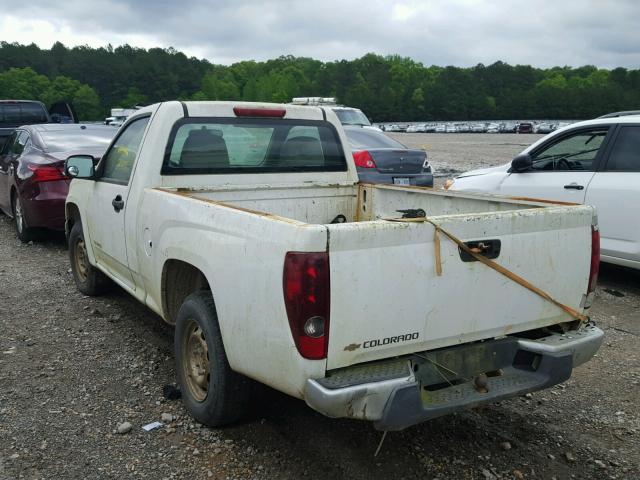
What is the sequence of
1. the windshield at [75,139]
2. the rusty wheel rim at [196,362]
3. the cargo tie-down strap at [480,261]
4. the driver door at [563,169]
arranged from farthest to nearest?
1. the windshield at [75,139]
2. the driver door at [563,169]
3. the rusty wheel rim at [196,362]
4. the cargo tie-down strap at [480,261]

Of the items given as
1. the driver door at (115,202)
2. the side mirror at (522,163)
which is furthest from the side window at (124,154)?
the side mirror at (522,163)

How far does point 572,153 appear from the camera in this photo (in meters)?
6.96

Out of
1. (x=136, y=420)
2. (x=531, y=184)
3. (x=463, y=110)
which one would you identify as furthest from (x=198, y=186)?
(x=463, y=110)

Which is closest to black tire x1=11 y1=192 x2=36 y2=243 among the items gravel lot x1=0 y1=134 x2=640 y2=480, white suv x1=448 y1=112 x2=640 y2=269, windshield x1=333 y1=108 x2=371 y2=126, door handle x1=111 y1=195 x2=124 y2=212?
gravel lot x1=0 y1=134 x2=640 y2=480

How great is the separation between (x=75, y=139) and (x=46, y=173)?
3.15 feet

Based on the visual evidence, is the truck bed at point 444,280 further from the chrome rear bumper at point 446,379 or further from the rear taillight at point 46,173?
the rear taillight at point 46,173

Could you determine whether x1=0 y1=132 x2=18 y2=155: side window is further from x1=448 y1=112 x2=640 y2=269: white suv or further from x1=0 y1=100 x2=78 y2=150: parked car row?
x1=448 y1=112 x2=640 y2=269: white suv

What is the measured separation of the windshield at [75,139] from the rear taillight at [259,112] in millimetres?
4523

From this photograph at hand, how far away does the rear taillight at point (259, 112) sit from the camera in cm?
452

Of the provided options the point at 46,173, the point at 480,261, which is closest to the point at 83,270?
the point at 46,173

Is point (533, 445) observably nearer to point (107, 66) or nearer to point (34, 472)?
point (34, 472)

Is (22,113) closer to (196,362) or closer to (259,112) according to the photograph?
(259,112)

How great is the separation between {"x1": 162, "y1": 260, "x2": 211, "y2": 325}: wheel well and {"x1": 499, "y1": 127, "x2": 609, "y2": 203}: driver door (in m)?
4.39

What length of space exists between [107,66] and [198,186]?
405ft
